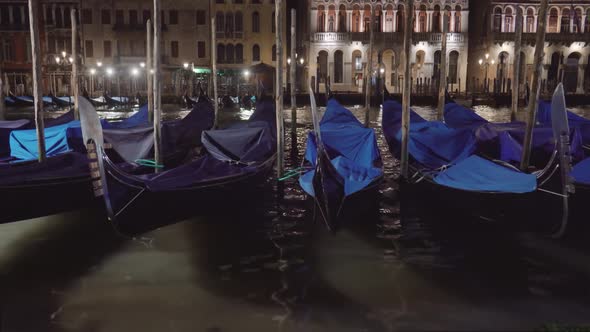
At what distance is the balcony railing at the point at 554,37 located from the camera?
94.0ft

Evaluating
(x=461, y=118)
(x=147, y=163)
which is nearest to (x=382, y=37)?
(x=461, y=118)

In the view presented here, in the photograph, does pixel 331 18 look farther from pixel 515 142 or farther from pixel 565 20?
pixel 515 142

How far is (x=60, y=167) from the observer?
6500 millimetres

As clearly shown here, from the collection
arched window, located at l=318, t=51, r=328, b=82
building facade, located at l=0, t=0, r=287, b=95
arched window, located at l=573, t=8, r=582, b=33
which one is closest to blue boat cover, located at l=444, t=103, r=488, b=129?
building facade, located at l=0, t=0, r=287, b=95

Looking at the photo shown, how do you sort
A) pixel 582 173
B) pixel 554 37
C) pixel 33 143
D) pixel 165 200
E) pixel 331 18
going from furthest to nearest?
pixel 331 18, pixel 554 37, pixel 33 143, pixel 582 173, pixel 165 200

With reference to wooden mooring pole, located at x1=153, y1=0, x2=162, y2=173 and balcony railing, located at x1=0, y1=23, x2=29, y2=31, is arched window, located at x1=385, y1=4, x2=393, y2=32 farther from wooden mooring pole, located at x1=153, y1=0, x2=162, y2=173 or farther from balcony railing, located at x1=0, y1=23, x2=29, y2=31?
wooden mooring pole, located at x1=153, y1=0, x2=162, y2=173

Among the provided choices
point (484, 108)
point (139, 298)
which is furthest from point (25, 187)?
point (484, 108)

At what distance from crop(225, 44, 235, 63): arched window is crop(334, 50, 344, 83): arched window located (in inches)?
206

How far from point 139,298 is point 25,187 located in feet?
6.89

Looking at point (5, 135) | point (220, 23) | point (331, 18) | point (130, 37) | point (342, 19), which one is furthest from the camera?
point (342, 19)

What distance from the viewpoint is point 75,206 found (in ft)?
21.0

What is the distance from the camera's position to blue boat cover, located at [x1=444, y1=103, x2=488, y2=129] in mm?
10062

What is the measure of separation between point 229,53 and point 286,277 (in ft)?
85.4

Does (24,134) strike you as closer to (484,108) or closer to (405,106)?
(405,106)
